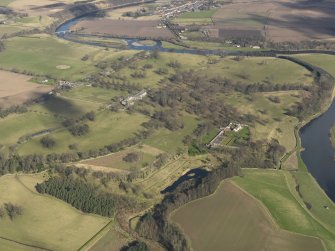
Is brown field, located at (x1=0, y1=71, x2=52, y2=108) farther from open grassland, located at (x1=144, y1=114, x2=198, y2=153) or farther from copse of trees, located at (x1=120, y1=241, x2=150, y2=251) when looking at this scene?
copse of trees, located at (x1=120, y1=241, x2=150, y2=251)

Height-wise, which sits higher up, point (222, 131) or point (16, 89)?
point (16, 89)

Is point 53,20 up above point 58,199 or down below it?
above

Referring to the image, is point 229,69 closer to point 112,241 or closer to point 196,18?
point 196,18

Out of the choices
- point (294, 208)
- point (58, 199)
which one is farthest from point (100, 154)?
point (294, 208)

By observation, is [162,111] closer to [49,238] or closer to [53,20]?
[49,238]

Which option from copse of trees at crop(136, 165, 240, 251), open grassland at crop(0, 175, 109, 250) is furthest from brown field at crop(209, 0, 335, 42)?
open grassland at crop(0, 175, 109, 250)

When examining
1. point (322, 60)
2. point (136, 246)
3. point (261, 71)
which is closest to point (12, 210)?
point (136, 246)
